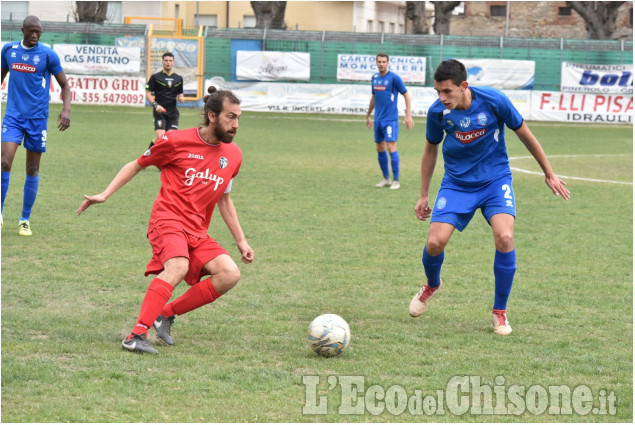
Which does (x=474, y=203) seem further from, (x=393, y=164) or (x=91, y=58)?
(x=91, y=58)

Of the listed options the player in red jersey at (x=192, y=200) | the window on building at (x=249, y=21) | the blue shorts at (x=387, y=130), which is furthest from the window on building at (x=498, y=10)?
the player in red jersey at (x=192, y=200)

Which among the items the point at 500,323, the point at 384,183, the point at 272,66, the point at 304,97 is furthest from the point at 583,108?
the point at 500,323

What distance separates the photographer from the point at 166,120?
16.0 m

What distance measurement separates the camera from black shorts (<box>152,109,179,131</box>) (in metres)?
15.9

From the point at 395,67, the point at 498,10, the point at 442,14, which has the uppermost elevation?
the point at 498,10

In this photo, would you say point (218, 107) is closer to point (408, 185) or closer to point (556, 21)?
point (408, 185)

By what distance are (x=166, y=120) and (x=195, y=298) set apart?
423 inches

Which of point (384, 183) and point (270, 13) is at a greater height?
point (270, 13)

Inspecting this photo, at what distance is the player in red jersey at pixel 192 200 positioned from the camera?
217 inches

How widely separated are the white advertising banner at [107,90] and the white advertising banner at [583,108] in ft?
47.3

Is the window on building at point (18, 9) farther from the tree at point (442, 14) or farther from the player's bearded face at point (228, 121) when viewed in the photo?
the player's bearded face at point (228, 121)

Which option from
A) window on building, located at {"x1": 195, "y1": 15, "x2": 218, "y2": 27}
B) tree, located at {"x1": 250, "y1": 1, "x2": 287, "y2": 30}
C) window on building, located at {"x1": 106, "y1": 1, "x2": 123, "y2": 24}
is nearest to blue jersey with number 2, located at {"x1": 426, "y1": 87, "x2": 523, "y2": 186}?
tree, located at {"x1": 250, "y1": 1, "x2": 287, "y2": 30}

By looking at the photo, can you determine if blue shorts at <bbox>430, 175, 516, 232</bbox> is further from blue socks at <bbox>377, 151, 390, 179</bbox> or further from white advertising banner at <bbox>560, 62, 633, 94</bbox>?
white advertising banner at <bbox>560, 62, 633, 94</bbox>

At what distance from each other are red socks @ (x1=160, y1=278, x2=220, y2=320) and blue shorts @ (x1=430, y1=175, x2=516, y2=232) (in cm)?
166
